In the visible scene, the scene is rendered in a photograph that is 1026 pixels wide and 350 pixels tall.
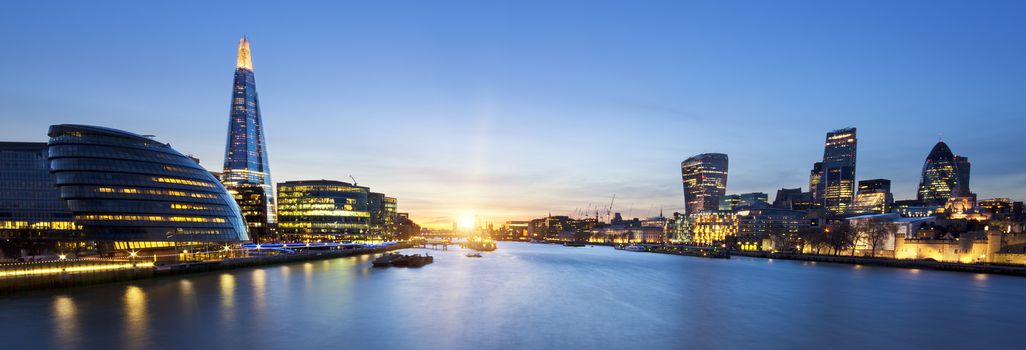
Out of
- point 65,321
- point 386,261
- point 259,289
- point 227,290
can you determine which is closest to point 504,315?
point 259,289

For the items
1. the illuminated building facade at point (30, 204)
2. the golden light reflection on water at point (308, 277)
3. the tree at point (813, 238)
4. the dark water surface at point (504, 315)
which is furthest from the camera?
the tree at point (813, 238)

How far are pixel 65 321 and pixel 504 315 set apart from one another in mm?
30368

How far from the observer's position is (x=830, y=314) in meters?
48.0

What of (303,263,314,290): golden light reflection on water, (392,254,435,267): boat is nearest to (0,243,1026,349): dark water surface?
(303,263,314,290): golden light reflection on water

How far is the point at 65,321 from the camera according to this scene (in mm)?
38031

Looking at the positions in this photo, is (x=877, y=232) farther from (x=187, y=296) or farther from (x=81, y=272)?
(x=81, y=272)

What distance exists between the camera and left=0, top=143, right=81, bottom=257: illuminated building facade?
89438 millimetres

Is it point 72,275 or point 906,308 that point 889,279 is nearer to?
point 906,308

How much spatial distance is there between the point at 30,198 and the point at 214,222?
87.9 feet

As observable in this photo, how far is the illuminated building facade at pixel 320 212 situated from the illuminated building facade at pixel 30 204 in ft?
297

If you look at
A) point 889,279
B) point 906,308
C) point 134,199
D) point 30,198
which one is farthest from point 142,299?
point 889,279

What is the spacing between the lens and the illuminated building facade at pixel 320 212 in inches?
7244

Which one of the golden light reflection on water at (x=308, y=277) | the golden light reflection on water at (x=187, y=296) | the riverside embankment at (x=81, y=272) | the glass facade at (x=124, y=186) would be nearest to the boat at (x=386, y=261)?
the golden light reflection on water at (x=308, y=277)

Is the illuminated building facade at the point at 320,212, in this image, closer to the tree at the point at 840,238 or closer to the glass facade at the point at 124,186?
the glass facade at the point at 124,186
